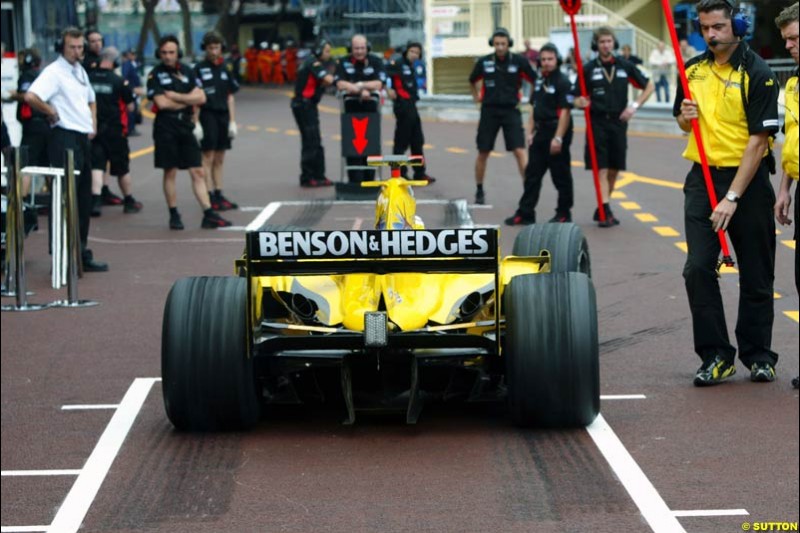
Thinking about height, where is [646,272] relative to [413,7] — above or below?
below

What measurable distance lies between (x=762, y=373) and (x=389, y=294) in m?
2.33

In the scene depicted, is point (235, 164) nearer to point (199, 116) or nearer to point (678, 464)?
point (199, 116)

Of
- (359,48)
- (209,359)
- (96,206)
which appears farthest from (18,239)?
(359,48)

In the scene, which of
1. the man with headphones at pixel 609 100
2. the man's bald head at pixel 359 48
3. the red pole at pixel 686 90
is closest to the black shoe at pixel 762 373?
the red pole at pixel 686 90

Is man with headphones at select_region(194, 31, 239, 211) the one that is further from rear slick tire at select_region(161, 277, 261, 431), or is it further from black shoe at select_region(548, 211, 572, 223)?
rear slick tire at select_region(161, 277, 261, 431)

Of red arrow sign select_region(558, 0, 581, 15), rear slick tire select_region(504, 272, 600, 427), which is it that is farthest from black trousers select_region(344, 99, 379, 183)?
red arrow sign select_region(558, 0, 581, 15)

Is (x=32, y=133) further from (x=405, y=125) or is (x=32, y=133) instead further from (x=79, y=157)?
(x=405, y=125)

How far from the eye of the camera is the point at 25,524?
666 cm

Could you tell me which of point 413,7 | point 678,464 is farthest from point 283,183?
point 413,7

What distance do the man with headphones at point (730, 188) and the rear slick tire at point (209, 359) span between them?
2.39 m

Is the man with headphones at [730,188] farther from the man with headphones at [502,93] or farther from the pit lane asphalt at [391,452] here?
the man with headphones at [502,93]

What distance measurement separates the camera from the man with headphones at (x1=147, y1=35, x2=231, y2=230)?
15.9 meters

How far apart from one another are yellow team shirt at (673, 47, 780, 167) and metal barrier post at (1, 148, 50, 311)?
627 cm

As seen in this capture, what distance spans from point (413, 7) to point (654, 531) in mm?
39472
